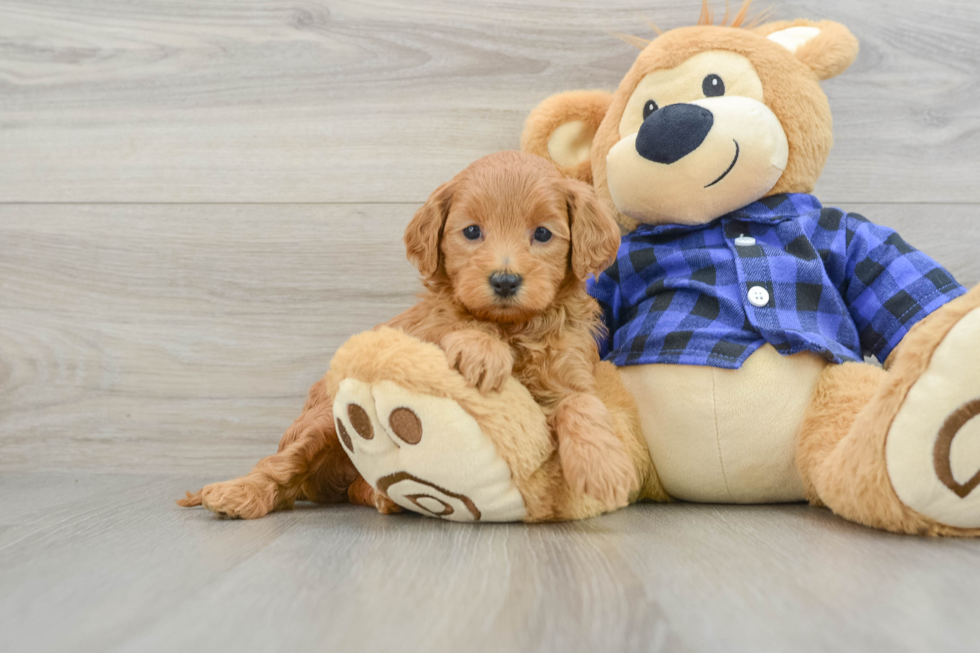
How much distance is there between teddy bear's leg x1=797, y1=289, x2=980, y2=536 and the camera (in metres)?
0.64

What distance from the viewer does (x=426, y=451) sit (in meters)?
0.74

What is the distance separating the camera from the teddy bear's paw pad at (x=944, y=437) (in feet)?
2.09

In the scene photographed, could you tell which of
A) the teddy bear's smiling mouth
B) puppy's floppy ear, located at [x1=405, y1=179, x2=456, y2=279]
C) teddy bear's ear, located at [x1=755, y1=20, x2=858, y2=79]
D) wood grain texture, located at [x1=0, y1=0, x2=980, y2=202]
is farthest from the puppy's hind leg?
teddy bear's ear, located at [x1=755, y1=20, x2=858, y2=79]

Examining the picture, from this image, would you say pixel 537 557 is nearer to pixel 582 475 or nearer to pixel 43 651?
pixel 582 475

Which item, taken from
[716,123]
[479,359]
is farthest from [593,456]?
[716,123]

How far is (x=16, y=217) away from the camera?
1299 millimetres

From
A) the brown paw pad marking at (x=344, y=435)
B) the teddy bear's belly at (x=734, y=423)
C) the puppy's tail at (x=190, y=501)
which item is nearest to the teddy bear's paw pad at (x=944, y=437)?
the teddy bear's belly at (x=734, y=423)

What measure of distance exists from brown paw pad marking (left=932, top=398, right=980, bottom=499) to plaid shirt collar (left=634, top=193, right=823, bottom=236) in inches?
15.3

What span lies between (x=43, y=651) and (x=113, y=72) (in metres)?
1.14

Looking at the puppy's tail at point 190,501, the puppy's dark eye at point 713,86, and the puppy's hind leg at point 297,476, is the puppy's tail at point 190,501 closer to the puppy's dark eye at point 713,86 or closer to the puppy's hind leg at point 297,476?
the puppy's hind leg at point 297,476

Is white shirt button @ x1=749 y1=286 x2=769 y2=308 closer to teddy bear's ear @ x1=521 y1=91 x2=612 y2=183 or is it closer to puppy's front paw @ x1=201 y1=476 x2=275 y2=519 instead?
teddy bear's ear @ x1=521 y1=91 x2=612 y2=183

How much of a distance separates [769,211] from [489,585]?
→ 654 mm

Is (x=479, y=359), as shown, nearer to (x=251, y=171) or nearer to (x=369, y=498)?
(x=369, y=498)

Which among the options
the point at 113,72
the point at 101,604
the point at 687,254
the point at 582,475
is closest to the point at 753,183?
the point at 687,254
